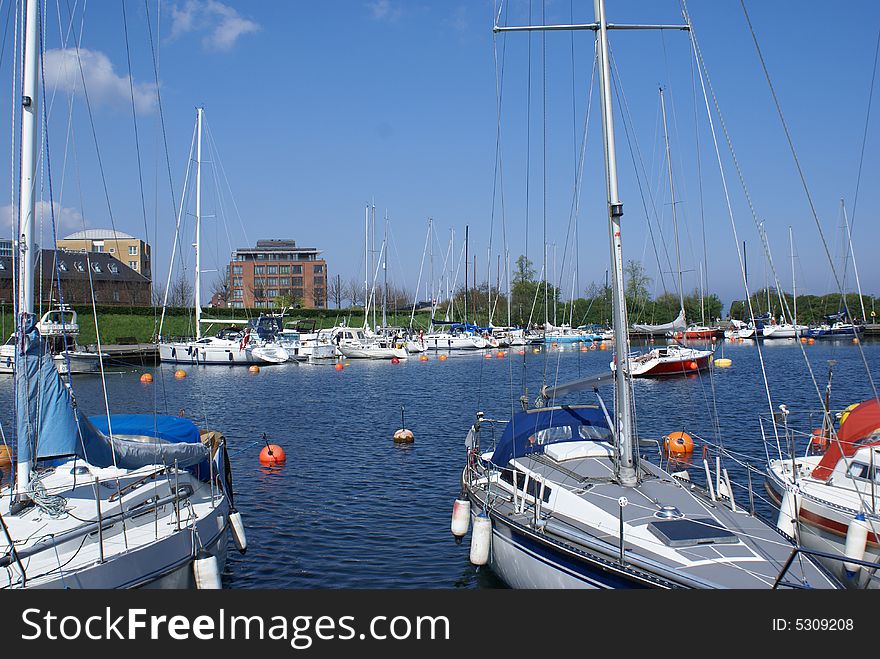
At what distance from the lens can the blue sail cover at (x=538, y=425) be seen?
17.9 m

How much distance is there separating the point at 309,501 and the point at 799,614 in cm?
1613

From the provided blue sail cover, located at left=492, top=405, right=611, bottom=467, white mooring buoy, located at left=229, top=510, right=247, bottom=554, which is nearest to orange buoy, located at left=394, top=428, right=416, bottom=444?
blue sail cover, located at left=492, top=405, right=611, bottom=467

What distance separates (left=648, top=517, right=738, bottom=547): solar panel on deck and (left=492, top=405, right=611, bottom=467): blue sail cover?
4.87m

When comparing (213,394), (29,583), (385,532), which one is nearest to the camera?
(29,583)

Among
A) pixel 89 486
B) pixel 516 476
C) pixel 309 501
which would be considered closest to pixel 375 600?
pixel 516 476

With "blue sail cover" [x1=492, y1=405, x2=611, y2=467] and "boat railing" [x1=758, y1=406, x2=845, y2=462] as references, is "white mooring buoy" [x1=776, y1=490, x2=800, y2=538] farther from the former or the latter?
"blue sail cover" [x1=492, y1=405, x2=611, y2=467]

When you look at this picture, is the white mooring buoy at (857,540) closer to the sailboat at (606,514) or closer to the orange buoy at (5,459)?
the sailboat at (606,514)

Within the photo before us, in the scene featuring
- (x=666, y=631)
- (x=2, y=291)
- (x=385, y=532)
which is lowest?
(x=385, y=532)

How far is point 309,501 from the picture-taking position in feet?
77.1

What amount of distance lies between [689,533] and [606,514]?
1584 millimetres

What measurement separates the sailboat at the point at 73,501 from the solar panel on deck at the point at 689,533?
7894 millimetres

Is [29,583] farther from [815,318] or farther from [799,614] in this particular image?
[815,318]

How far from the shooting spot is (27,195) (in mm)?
13930

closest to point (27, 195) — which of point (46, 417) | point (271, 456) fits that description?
point (46, 417)
